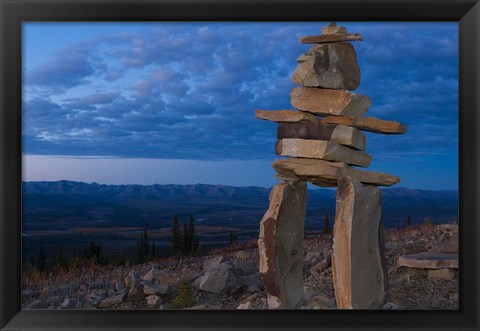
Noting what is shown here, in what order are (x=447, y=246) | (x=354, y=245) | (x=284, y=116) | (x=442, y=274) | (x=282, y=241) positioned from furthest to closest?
(x=447, y=246), (x=442, y=274), (x=282, y=241), (x=284, y=116), (x=354, y=245)

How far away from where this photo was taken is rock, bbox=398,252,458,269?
27.6 ft

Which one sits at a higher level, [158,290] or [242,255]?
[242,255]

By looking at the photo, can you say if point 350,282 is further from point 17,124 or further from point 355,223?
point 17,124

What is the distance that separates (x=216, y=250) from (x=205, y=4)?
25.7 feet

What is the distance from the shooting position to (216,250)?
1105 centimetres

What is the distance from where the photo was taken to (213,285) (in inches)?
333

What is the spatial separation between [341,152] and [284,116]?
0.75 meters

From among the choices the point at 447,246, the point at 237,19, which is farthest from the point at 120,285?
the point at 237,19

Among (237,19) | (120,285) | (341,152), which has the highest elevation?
(237,19)

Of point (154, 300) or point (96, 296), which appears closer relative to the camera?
point (154, 300)

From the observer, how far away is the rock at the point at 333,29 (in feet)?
19.4

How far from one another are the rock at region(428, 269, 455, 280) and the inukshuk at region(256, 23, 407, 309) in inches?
97.3

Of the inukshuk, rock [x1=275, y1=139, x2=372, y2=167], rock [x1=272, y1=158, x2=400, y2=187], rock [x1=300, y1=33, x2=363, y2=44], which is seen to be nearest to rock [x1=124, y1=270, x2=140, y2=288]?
the inukshuk

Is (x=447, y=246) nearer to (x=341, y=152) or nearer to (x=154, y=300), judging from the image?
(x=341, y=152)
